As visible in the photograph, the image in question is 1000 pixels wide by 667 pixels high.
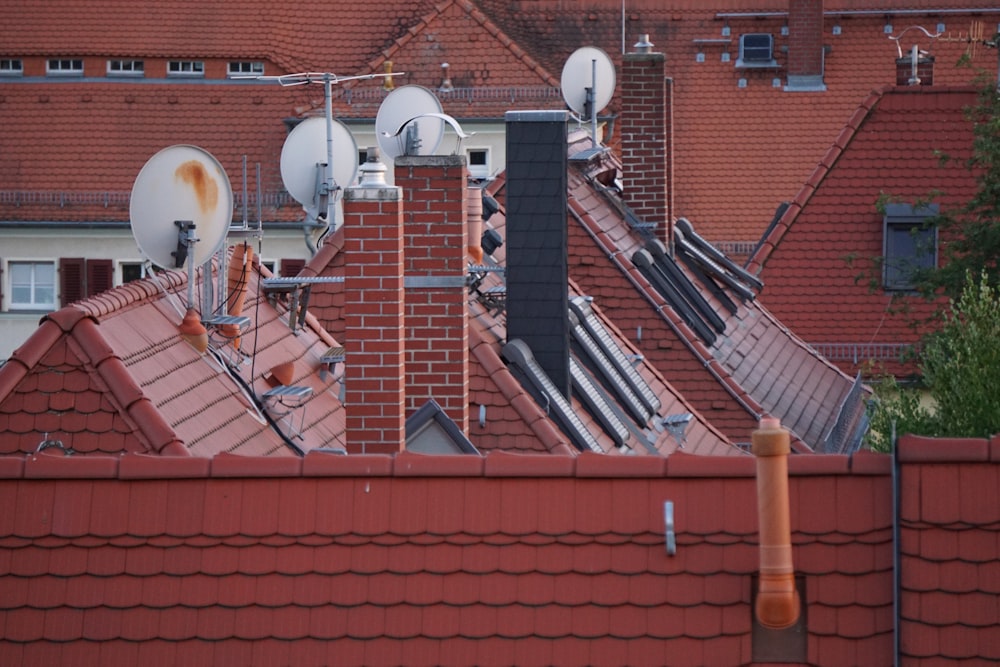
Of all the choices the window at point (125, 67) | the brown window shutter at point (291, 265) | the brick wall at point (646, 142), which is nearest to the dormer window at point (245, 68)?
the window at point (125, 67)

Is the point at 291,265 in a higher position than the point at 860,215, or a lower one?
lower

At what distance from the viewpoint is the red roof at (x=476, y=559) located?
33.0ft

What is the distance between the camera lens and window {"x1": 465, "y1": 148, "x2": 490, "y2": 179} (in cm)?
4462

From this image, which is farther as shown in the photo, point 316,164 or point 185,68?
point 185,68

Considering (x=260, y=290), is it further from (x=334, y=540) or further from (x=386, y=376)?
(x=334, y=540)

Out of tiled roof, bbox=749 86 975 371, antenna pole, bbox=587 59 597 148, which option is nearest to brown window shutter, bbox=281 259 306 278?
tiled roof, bbox=749 86 975 371

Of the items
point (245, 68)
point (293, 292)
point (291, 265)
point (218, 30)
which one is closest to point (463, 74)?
point (291, 265)

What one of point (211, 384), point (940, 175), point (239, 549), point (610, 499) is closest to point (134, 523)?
point (239, 549)

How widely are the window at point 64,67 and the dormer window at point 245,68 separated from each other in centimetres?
352

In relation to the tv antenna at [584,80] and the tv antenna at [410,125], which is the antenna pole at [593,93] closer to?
the tv antenna at [584,80]

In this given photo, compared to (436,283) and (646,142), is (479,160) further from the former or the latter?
(436,283)

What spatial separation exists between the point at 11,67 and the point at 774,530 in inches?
1653

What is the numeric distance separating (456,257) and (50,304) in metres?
33.5

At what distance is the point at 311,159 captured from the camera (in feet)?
60.1
